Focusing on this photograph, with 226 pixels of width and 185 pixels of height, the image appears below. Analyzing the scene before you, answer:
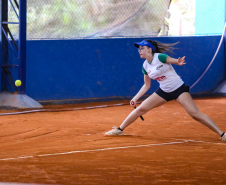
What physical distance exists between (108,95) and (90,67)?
3.51 ft

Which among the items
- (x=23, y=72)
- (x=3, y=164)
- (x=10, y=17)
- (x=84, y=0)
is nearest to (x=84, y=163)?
(x=3, y=164)

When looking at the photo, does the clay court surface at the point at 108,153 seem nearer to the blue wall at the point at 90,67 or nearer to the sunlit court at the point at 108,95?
the sunlit court at the point at 108,95

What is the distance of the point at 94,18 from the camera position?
11.5 metres

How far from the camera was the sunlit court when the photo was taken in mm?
3957

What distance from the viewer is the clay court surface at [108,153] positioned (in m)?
3.57

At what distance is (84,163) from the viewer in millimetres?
4062

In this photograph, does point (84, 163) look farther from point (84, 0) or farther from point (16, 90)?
point (84, 0)

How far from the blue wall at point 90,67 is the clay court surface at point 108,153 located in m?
3.04

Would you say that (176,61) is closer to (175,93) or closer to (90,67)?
(175,93)

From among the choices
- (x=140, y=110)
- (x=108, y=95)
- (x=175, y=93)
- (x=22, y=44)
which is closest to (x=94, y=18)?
(x=108, y=95)

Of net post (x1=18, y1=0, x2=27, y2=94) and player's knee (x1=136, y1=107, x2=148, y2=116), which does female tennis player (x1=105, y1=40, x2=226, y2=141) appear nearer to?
player's knee (x1=136, y1=107, x2=148, y2=116)

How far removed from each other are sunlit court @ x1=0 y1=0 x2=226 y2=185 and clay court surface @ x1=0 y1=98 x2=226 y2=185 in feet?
0.04

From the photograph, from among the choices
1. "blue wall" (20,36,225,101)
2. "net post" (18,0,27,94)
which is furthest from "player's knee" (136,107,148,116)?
"blue wall" (20,36,225,101)

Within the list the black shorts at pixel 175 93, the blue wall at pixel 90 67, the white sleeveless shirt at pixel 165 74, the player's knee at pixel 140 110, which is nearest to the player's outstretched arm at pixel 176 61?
the white sleeveless shirt at pixel 165 74
